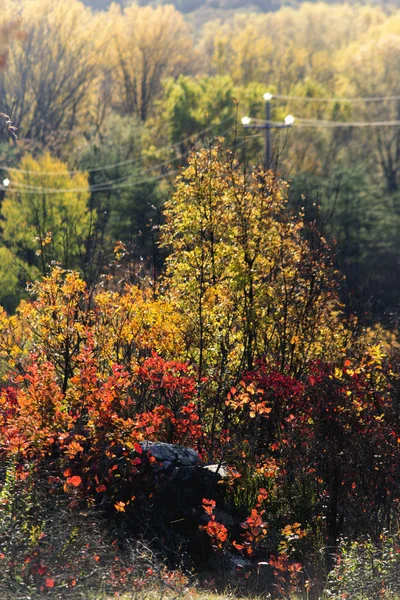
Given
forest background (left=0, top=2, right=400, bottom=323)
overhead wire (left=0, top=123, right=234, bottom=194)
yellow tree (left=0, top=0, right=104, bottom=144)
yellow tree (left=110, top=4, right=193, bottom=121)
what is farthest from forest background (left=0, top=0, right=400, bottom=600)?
yellow tree (left=110, top=4, right=193, bottom=121)

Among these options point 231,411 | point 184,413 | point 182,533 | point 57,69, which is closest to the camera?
point 182,533

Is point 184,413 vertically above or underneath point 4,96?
underneath

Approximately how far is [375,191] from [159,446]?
32729mm

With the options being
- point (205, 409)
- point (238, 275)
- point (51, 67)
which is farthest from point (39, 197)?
point (205, 409)

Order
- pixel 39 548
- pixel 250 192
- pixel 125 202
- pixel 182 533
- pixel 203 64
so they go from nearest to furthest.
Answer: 1. pixel 39 548
2. pixel 182 533
3. pixel 250 192
4. pixel 125 202
5. pixel 203 64

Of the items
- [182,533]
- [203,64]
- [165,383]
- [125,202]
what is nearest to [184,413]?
[165,383]

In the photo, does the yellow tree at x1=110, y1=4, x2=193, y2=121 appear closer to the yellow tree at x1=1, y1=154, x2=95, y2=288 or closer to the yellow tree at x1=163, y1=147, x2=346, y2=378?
the yellow tree at x1=1, y1=154, x2=95, y2=288

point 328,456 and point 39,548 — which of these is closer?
point 39,548

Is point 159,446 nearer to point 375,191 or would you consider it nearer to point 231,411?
point 231,411

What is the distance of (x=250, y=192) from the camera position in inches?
509

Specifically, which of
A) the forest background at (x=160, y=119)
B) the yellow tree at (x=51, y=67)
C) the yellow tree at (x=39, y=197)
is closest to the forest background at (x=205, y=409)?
the forest background at (x=160, y=119)

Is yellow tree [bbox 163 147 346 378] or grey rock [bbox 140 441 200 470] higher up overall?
yellow tree [bbox 163 147 346 378]

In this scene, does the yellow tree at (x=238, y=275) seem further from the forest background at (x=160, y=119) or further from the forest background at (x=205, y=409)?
the forest background at (x=160, y=119)

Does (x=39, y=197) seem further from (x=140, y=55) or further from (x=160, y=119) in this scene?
(x=140, y=55)
